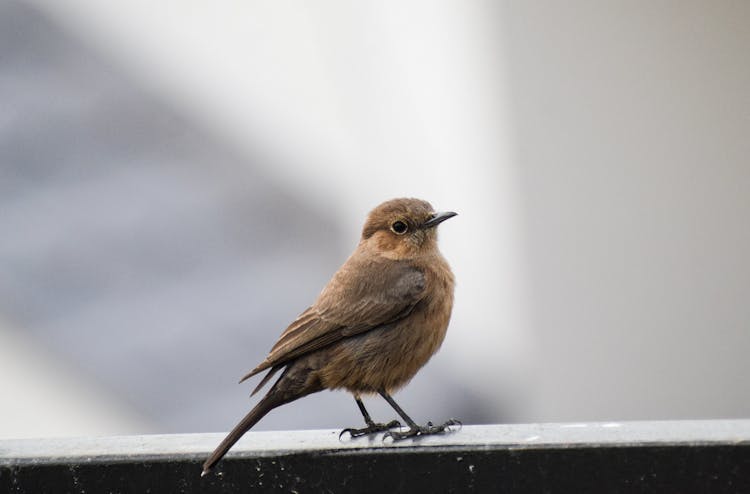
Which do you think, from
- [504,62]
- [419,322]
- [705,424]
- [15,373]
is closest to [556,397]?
[504,62]

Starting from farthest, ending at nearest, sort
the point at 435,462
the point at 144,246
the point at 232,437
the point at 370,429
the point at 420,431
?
1. the point at 144,246
2. the point at 370,429
3. the point at 420,431
4. the point at 232,437
5. the point at 435,462

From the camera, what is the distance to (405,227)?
168 inches

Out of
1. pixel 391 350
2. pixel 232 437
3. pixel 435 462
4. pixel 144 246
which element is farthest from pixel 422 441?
pixel 144 246

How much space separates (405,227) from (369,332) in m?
0.52

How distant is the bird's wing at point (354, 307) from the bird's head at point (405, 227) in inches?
5.9

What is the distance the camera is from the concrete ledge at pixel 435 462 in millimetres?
2744

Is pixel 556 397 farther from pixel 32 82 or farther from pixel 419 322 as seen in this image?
pixel 419 322

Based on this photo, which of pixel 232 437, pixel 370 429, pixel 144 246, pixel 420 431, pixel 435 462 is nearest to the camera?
pixel 435 462

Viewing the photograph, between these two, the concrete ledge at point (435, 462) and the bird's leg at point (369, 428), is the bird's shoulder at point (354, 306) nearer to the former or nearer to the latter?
the bird's leg at point (369, 428)

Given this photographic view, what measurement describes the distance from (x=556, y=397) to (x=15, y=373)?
4056 mm

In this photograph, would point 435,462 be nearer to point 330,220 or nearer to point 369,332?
point 369,332

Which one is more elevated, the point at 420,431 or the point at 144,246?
the point at 420,431

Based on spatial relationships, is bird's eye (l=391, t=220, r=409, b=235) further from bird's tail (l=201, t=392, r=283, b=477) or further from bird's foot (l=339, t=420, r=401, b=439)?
bird's tail (l=201, t=392, r=283, b=477)

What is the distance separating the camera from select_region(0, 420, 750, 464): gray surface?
2781 mm
